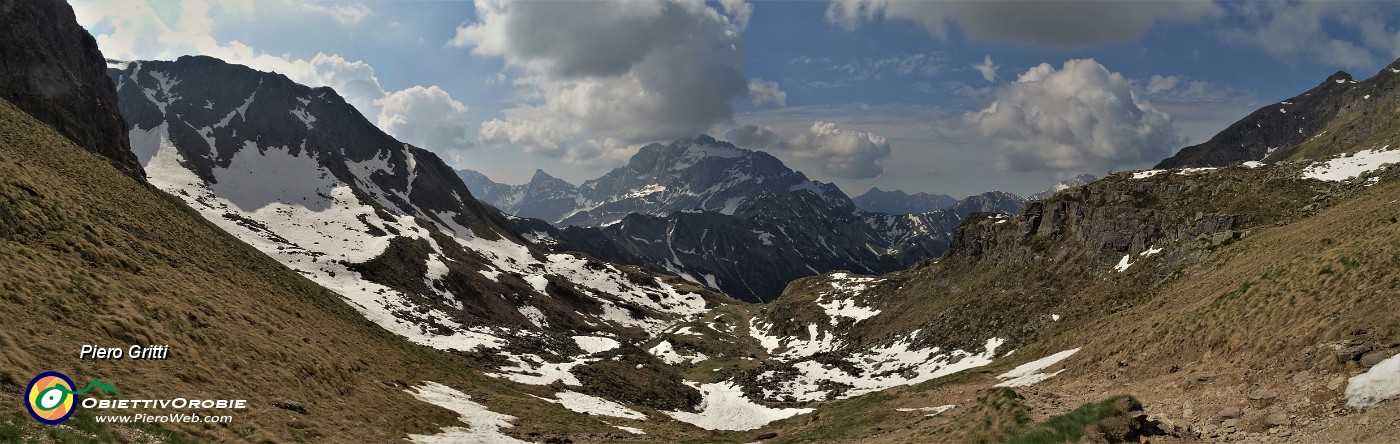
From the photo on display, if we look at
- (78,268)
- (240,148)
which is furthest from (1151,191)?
(240,148)

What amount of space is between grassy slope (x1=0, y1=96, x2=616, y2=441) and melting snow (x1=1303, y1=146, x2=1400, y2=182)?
259ft

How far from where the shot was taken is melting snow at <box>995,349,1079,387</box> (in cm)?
4258

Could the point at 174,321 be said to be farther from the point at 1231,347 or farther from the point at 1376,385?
the point at 1231,347

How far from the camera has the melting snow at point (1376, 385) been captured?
563 inches

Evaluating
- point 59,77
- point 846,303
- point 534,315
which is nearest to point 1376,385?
point 846,303

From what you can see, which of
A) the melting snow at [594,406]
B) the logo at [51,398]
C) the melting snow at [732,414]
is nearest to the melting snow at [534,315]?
the melting snow at [732,414]

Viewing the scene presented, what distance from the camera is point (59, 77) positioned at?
295 feet

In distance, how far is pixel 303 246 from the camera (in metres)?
121

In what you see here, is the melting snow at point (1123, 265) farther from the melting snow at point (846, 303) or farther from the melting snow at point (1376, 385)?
the melting snow at point (1376, 385)

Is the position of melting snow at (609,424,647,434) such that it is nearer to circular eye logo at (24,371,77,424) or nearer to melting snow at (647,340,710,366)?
circular eye logo at (24,371,77,424)

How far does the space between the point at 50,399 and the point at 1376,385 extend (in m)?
36.3

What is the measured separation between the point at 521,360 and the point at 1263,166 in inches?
3608

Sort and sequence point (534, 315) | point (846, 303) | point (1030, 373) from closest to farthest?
point (1030, 373) < point (846, 303) < point (534, 315)

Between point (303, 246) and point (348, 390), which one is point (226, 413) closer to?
point (348, 390)
